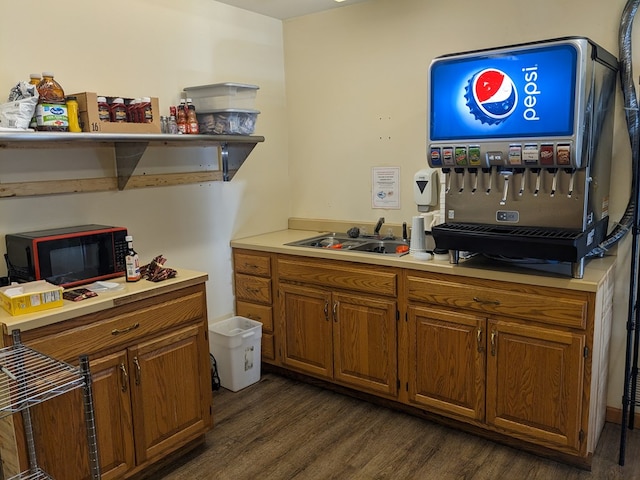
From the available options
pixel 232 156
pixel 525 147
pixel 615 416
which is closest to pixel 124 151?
pixel 232 156

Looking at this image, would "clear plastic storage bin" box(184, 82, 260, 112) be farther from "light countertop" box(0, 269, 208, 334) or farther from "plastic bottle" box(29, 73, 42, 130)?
"light countertop" box(0, 269, 208, 334)

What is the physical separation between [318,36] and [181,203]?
1510mm

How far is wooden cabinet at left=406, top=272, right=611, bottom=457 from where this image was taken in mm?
2270

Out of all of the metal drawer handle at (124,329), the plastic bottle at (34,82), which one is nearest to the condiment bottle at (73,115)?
the plastic bottle at (34,82)

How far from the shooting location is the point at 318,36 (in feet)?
11.8

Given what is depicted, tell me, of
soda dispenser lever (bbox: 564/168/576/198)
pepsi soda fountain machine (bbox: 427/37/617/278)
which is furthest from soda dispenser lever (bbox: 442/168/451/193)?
soda dispenser lever (bbox: 564/168/576/198)

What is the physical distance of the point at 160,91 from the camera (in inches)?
117

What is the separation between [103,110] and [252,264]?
1.37 metres

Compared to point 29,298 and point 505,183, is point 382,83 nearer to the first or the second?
point 505,183

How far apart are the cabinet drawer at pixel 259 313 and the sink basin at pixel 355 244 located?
1.55 ft

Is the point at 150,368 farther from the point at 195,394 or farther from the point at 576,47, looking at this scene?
the point at 576,47

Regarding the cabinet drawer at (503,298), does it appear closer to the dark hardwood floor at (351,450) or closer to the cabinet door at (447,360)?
the cabinet door at (447,360)

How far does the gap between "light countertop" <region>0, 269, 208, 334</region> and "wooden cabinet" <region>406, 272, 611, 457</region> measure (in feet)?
3.77

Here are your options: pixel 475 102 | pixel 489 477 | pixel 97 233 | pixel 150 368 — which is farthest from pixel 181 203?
pixel 489 477
